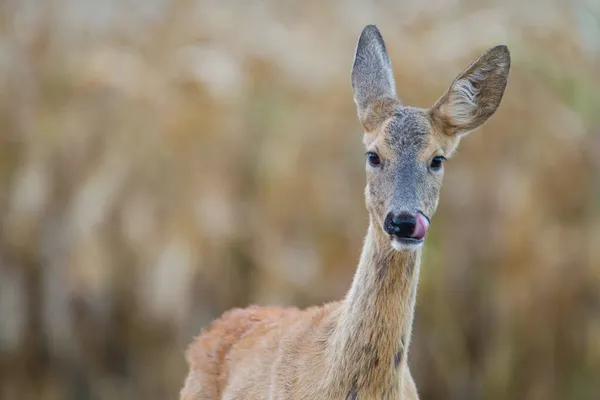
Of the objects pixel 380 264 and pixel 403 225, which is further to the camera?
pixel 380 264

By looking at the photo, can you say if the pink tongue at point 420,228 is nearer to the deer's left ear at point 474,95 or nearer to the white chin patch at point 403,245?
the white chin patch at point 403,245

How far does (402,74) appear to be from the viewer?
7.64 meters

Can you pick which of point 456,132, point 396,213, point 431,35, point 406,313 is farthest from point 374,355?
point 431,35

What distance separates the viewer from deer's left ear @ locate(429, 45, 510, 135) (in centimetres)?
→ 422

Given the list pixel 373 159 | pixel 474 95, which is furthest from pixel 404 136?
pixel 474 95

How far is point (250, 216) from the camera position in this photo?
7.26 metres

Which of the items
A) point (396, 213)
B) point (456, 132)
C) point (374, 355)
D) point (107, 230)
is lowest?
point (374, 355)

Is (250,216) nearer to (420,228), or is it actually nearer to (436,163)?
(436,163)

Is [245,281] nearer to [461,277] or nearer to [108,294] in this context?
[108,294]

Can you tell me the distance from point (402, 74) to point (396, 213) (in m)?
3.98

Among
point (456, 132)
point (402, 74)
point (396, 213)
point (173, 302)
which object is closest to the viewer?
point (396, 213)

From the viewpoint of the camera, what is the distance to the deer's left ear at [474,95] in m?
4.22

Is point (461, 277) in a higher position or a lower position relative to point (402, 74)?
lower

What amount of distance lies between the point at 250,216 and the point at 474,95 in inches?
125
